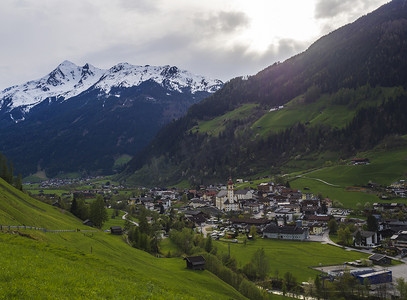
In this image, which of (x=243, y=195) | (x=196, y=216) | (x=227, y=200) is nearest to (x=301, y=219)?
(x=196, y=216)

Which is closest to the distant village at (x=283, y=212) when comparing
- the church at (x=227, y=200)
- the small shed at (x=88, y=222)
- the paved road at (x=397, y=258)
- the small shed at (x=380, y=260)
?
the church at (x=227, y=200)

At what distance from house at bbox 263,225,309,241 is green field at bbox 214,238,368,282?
214 inches

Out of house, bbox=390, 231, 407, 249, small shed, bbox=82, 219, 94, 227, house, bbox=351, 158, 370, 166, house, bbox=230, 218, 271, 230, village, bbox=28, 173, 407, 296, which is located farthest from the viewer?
house, bbox=351, 158, 370, 166

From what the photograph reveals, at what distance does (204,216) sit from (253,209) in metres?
25.8

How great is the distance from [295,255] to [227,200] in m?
79.8

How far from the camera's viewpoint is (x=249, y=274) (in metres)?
72.6

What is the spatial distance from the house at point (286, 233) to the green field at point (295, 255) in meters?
5.44

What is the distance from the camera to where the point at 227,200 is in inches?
6506

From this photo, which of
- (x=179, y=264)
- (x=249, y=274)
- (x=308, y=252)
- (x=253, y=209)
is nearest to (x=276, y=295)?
(x=249, y=274)

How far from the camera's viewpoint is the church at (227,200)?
530 feet

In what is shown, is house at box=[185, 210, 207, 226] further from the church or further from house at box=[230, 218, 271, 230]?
the church

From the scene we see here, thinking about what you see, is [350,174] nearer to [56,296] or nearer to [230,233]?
[230,233]

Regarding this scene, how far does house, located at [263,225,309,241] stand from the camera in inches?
4225

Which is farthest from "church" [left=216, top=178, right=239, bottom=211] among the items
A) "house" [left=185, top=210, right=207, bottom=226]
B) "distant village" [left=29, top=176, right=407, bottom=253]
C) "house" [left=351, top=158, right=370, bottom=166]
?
"house" [left=351, top=158, right=370, bottom=166]
